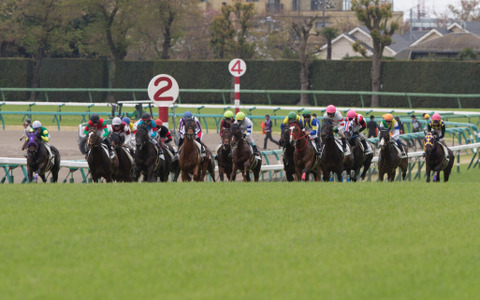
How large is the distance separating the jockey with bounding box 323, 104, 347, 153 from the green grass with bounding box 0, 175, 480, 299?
11.7 feet

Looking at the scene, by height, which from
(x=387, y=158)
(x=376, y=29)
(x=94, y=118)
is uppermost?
(x=376, y=29)

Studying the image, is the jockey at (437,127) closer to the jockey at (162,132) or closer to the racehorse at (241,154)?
the racehorse at (241,154)

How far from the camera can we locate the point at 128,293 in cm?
652

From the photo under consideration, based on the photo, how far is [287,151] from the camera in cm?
1577

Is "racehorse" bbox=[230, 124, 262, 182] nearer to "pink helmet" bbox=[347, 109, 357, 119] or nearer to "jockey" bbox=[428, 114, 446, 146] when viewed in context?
"pink helmet" bbox=[347, 109, 357, 119]

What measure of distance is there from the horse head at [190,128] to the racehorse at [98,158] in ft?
4.56

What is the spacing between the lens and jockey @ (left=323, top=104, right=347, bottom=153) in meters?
15.8

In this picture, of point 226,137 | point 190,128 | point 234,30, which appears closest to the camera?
point 190,128

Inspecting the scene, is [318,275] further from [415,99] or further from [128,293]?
[415,99]

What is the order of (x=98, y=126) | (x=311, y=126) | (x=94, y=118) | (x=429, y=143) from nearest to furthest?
(x=94, y=118) → (x=98, y=126) → (x=311, y=126) → (x=429, y=143)

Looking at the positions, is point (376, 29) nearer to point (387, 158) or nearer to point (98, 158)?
point (387, 158)

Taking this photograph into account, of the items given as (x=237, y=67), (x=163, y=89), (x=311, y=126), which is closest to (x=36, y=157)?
(x=163, y=89)

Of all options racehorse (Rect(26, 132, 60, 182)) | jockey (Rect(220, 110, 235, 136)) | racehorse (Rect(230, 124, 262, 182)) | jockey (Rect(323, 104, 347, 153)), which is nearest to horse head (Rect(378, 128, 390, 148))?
jockey (Rect(323, 104, 347, 153))

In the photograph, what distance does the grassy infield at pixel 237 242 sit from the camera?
22.1ft
